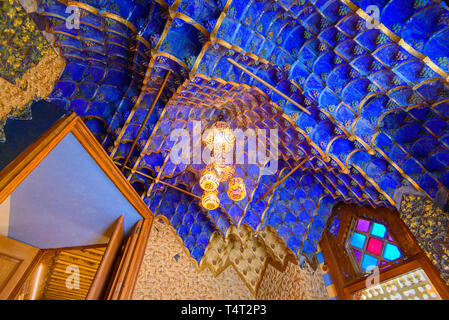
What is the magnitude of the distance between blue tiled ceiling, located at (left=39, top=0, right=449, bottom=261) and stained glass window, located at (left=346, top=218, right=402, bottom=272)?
→ 575 mm

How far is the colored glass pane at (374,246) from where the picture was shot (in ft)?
18.7

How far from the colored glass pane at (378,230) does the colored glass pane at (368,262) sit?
0.50m

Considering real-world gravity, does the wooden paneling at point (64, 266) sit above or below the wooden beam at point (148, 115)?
below

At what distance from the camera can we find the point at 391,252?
17.8ft

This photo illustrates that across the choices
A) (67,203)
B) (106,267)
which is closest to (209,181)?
(67,203)

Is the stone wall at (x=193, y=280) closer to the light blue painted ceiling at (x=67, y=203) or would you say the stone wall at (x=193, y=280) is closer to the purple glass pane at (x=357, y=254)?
the purple glass pane at (x=357, y=254)

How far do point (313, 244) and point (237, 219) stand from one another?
2.04 meters

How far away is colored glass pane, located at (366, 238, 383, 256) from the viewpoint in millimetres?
→ 5695

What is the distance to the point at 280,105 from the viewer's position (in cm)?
523

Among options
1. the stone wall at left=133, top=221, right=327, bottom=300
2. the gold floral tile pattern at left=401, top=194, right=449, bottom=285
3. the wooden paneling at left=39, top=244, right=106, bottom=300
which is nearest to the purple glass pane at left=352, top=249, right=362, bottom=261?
the stone wall at left=133, top=221, right=327, bottom=300

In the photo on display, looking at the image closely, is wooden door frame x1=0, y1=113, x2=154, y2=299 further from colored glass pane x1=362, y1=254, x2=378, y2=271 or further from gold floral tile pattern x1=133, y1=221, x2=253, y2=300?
colored glass pane x1=362, y1=254, x2=378, y2=271

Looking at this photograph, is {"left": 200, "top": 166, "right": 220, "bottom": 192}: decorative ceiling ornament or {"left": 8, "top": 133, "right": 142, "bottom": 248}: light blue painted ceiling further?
{"left": 200, "top": 166, "right": 220, "bottom": 192}: decorative ceiling ornament

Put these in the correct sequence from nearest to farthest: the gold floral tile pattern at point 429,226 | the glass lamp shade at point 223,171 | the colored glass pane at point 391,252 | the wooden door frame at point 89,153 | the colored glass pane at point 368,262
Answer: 1. the wooden door frame at point 89,153
2. the gold floral tile pattern at point 429,226
3. the colored glass pane at point 391,252
4. the colored glass pane at point 368,262
5. the glass lamp shade at point 223,171

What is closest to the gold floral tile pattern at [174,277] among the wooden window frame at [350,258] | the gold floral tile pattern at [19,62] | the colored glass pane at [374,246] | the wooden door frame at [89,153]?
the wooden window frame at [350,258]
